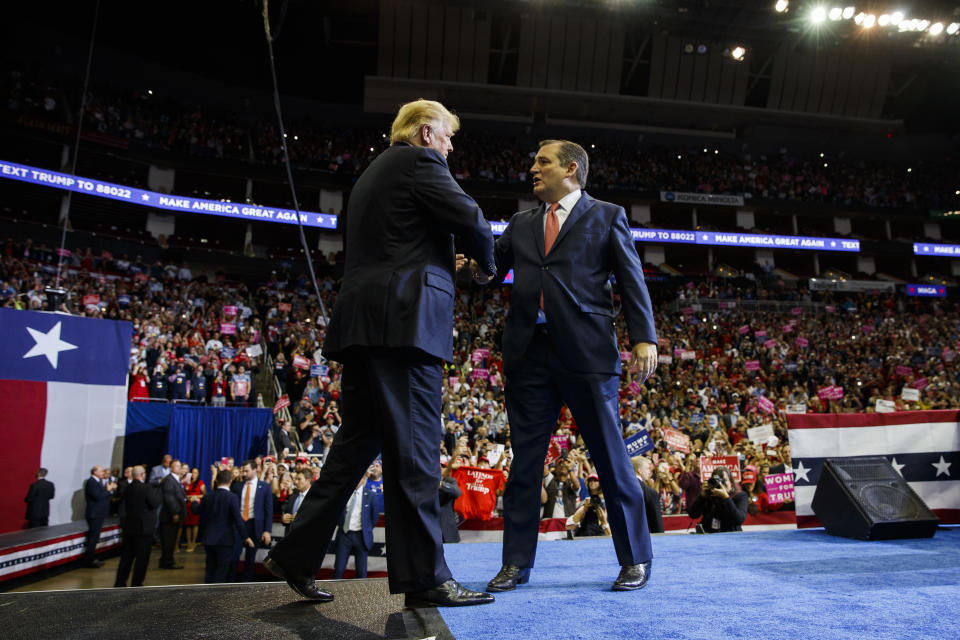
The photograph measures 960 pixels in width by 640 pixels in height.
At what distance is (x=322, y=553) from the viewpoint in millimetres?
2031

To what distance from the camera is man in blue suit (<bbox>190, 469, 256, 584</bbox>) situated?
767 centimetres

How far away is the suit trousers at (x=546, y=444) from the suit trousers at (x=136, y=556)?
7.48 metres

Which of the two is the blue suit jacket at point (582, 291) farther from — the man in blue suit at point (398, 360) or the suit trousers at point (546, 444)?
the man in blue suit at point (398, 360)

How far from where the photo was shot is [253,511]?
320 inches

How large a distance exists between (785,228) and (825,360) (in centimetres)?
1349

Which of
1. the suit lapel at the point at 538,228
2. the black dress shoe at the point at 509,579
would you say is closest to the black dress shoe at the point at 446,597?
the black dress shoe at the point at 509,579

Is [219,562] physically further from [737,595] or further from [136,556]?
[737,595]

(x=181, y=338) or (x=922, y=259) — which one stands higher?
(x=922, y=259)

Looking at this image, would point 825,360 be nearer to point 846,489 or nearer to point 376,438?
point 846,489

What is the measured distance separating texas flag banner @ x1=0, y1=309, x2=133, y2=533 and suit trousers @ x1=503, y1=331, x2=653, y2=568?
290 inches

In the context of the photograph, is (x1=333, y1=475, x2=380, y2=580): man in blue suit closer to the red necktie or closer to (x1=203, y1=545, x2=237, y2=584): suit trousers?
(x1=203, y1=545, x2=237, y2=584): suit trousers

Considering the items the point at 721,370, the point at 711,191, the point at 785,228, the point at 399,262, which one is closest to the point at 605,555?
the point at 399,262

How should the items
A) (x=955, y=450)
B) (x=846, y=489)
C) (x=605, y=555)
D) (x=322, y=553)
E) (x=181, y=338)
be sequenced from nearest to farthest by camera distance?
(x=322, y=553) → (x=605, y=555) → (x=846, y=489) → (x=955, y=450) → (x=181, y=338)

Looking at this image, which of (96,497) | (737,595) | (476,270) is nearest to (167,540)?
(96,497)
